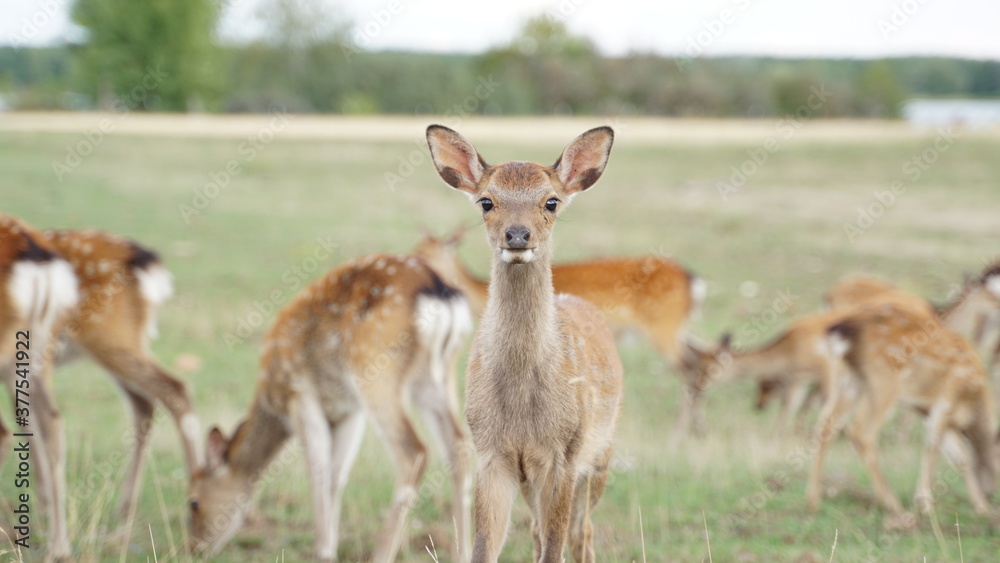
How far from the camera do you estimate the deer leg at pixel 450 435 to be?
16.5ft

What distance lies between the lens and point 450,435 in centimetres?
530

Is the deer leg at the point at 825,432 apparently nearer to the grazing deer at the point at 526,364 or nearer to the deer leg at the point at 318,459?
the grazing deer at the point at 526,364

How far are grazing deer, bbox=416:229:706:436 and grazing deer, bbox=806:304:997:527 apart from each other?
2.50 metres

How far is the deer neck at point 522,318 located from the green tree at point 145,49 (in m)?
36.3

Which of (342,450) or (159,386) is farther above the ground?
(159,386)

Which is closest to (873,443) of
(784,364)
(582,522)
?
(784,364)

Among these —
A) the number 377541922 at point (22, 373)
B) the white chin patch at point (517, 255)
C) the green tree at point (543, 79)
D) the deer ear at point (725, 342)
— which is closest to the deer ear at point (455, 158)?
the white chin patch at point (517, 255)

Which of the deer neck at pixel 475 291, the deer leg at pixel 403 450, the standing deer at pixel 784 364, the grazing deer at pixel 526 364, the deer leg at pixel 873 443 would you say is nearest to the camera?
the grazing deer at pixel 526 364

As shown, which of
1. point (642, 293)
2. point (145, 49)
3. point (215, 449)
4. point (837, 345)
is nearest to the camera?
point (215, 449)

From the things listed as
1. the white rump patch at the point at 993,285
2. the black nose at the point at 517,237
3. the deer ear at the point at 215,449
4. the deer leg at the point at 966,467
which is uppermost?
the black nose at the point at 517,237

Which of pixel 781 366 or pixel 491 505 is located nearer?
pixel 491 505

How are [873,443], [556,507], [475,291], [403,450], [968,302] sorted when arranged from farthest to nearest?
1. [475,291]
2. [968,302]
3. [873,443]
4. [403,450]
5. [556,507]

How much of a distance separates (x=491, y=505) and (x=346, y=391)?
2127mm

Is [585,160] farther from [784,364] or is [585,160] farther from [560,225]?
[560,225]
